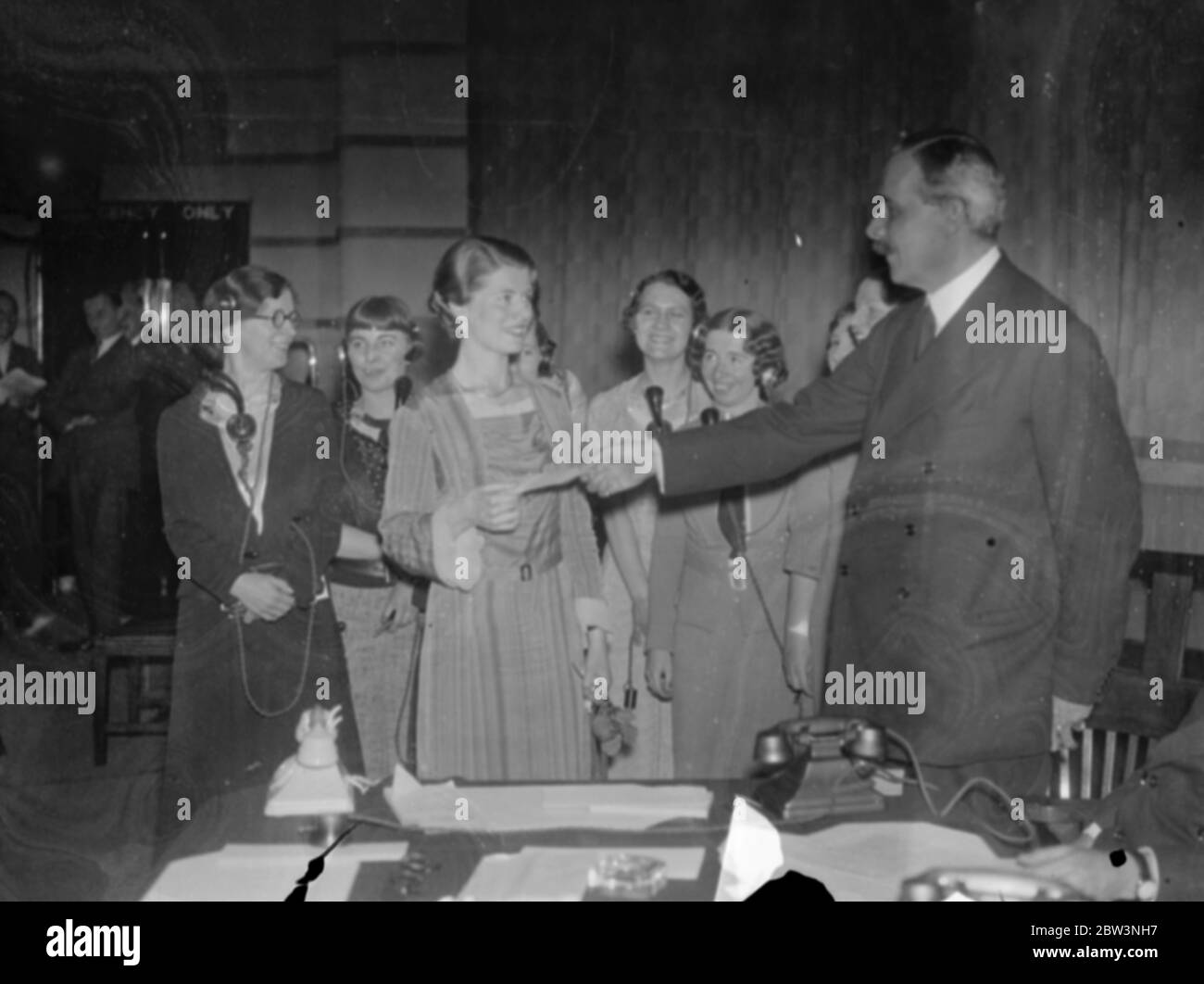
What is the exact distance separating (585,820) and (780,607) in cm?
49

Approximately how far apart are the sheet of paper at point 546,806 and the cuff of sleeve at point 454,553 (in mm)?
320

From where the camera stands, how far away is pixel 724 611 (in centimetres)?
232

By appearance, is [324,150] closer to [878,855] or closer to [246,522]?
[246,522]

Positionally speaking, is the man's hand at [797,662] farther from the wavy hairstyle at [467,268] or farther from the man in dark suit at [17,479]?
the man in dark suit at [17,479]

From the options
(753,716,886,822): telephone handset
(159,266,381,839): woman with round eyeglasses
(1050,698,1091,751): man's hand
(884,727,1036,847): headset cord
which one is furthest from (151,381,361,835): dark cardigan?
(1050,698,1091,751): man's hand

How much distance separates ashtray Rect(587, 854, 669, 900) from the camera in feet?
6.24

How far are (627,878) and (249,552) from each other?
825 mm

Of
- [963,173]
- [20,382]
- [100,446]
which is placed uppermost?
[963,173]

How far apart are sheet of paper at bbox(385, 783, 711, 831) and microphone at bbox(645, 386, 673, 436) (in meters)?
0.56

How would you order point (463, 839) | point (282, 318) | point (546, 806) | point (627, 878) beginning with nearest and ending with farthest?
1. point (627, 878)
2. point (463, 839)
3. point (546, 806)
4. point (282, 318)

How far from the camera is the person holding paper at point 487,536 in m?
2.26

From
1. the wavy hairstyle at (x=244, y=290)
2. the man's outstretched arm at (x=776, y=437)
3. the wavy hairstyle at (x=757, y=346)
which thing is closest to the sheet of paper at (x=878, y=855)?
the man's outstretched arm at (x=776, y=437)

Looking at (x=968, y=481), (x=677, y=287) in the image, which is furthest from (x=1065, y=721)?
(x=677, y=287)

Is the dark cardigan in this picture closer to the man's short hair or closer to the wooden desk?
the wooden desk
